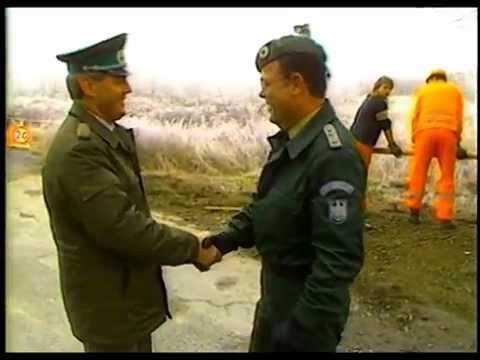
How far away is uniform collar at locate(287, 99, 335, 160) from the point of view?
1200 mm

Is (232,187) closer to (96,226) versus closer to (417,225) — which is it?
(417,225)

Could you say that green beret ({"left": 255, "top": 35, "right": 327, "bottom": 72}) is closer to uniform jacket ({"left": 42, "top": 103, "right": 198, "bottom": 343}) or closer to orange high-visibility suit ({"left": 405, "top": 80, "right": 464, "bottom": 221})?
uniform jacket ({"left": 42, "top": 103, "right": 198, "bottom": 343})

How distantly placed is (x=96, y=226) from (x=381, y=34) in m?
2.08

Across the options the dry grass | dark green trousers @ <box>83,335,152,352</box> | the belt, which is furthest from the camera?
the dry grass

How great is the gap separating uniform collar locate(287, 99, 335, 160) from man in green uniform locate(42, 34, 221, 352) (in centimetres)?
34

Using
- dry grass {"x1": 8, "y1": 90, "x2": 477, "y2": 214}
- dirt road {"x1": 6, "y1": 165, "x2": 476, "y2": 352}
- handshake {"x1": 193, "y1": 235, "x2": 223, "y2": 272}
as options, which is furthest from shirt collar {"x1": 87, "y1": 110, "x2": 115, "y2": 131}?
dry grass {"x1": 8, "y1": 90, "x2": 477, "y2": 214}

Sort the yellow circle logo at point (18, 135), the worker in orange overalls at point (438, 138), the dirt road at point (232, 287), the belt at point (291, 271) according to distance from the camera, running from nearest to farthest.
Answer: the belt at point (291, 271) < the dirt road at point (232, 287) < the yellow circle logo at point (18, 135) < the worker in orange overalls at point (438, 138)

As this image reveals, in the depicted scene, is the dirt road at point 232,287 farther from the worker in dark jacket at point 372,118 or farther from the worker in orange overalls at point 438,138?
the worker in dark jacket at point 372,118

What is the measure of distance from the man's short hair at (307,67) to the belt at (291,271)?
0.36 metres

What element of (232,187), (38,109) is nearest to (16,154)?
(38,109)

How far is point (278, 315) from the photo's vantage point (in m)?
1.32

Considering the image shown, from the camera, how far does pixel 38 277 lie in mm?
2666

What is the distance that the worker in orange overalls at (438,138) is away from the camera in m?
3.20

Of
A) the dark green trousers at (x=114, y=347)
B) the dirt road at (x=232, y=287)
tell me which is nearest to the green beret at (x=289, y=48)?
the dark green trousers at (x=114, y=347)
